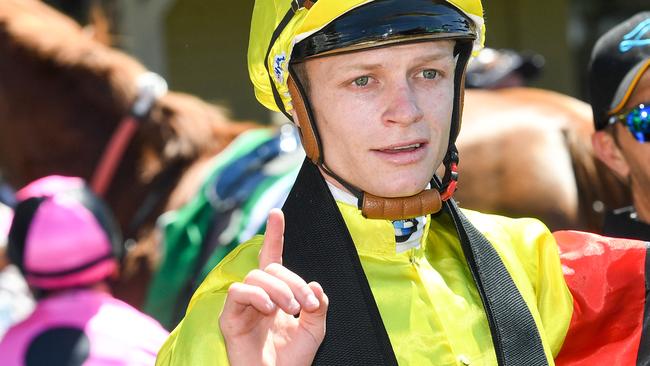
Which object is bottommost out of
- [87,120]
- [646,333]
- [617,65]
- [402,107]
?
[87,120]

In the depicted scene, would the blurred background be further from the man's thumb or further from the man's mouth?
the man's thumb

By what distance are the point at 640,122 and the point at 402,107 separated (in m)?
0.86

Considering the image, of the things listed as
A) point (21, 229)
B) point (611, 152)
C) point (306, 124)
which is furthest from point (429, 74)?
point (21, 229)

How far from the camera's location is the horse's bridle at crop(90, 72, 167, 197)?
4.39m

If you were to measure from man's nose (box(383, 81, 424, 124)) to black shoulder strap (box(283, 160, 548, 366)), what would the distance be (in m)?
0.20

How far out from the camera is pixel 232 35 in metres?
8.02

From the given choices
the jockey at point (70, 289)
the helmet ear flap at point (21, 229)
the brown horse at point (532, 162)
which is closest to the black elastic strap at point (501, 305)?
the jockey at point (70, 289)

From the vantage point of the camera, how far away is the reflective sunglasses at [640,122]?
241cm

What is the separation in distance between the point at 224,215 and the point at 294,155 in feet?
1.17

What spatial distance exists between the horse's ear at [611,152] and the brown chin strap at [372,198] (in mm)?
809

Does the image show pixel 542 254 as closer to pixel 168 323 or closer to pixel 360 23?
pixel 360 23

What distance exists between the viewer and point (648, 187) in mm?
2482

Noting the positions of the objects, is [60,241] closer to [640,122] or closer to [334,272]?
[334,272]

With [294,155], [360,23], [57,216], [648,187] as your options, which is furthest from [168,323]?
[360,23]
